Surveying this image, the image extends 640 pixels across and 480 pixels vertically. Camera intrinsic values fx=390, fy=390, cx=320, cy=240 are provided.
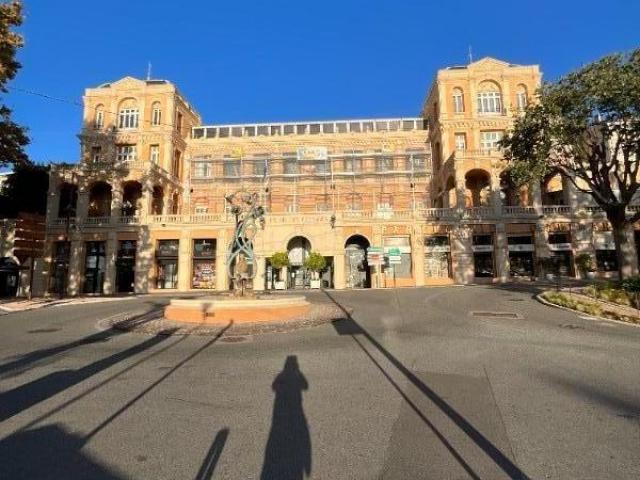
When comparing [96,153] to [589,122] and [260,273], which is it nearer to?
[260,273]

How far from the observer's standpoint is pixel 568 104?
19.5m

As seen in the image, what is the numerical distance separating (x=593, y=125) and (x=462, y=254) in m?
18.9

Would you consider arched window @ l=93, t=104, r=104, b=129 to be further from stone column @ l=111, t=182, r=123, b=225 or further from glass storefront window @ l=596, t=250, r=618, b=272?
glass storefront window @ l=596, t=250, r=618, b=272

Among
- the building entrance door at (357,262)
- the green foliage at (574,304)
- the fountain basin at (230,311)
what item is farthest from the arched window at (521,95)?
the fountain basin at (230,311)

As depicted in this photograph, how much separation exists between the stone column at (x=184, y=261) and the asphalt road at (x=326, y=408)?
28954mm

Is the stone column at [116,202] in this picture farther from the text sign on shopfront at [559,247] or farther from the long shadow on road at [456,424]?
the text sign on shopfront at [559,247]

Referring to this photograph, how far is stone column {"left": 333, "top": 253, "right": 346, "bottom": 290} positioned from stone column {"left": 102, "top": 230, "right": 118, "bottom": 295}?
2210 cm

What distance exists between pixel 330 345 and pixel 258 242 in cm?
3066

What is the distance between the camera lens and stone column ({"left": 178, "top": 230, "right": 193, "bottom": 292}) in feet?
129

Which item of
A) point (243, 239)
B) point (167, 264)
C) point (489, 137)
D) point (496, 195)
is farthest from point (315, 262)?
point (489, 137)

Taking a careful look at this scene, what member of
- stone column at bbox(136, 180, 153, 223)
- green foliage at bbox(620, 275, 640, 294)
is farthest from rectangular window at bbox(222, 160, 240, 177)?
green foliage at bbox(620, 275, 640, 294)

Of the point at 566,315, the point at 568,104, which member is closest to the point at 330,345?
the point at 566,315

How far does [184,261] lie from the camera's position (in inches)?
1558

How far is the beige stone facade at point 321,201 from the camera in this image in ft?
125
